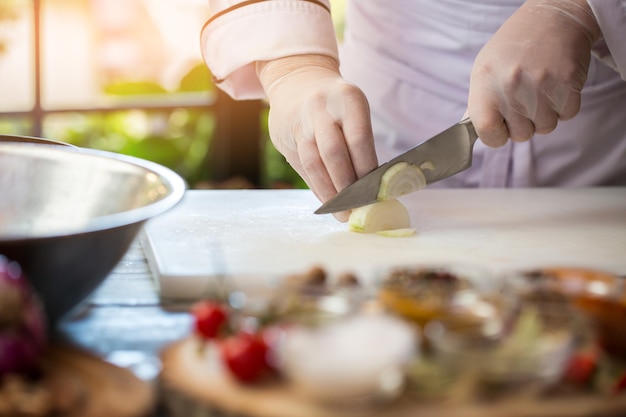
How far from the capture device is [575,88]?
1463 millimetres

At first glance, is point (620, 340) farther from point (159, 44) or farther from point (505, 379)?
point (159, 44)

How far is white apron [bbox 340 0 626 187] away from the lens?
175 cm

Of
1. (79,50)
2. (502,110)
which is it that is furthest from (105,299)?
(79,50)

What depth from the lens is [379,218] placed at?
4.50 ft

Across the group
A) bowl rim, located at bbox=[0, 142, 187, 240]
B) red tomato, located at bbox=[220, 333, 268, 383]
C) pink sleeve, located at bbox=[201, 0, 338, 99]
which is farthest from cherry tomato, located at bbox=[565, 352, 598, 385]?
pink sleeve, located at bbox=[201, 0, 338, 99]

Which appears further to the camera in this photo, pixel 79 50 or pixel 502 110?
pixel 79 50

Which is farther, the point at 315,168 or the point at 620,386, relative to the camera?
the point at 315,168

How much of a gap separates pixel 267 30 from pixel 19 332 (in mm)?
1044

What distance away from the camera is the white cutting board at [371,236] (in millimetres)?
1185

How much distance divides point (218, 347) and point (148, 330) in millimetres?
216

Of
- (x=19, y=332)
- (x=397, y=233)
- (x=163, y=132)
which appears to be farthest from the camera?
(x=163, y=132)

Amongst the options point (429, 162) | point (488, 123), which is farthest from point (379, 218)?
point (488, 123)

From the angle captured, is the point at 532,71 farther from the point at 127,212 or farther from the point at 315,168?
the point at 127,212

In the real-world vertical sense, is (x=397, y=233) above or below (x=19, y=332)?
below
